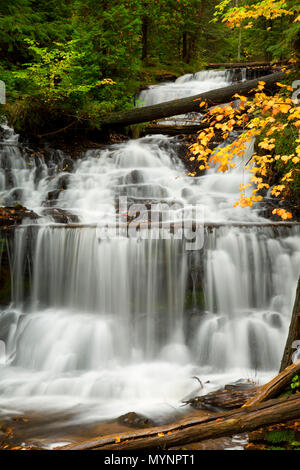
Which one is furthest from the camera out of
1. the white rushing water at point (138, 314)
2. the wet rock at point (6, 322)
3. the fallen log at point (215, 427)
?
the wet rock at point (6, 322)

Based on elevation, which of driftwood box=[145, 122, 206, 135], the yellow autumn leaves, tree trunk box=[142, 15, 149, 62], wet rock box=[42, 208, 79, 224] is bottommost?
the yellow autumn leaves

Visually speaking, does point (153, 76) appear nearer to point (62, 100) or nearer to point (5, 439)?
point (62, 100)

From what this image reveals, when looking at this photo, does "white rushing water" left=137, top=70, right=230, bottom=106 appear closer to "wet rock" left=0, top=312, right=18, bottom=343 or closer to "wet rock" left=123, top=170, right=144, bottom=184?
"wet rock" left=123, top=170, right=144, bottom=184

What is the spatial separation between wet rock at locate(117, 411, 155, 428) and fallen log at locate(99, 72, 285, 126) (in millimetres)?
7993

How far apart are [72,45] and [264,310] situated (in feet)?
30.2

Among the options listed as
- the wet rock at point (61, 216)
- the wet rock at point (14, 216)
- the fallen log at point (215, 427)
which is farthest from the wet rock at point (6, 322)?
the fallen log at point (215, 427)

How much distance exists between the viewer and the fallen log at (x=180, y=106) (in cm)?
1026

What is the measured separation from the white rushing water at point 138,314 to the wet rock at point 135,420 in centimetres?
39

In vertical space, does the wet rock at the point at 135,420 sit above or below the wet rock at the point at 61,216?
below

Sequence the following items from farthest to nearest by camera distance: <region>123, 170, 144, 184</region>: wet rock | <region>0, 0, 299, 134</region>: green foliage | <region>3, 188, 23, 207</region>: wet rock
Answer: <region>0, 0, 299, 134</region>: green foliage < <region>123, 170, 144, 184</region>: wet rock < <region>3, 188, 23, 207</region>: wet rock

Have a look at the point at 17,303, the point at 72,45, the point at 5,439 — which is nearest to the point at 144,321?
the point at 17,303

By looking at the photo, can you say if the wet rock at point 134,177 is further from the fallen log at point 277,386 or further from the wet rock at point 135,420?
the fallen log at point 277,386

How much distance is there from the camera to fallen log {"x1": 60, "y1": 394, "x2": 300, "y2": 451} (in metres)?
3.06

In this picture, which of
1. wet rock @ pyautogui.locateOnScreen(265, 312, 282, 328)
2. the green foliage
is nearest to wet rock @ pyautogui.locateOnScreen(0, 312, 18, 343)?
wet rock @ pyautogui.locateOnScreen(265, 312, 282, 328)
